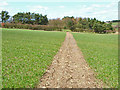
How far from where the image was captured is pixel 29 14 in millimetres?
86125

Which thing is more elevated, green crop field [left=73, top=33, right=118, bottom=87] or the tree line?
the tree line

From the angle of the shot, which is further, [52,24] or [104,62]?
[52,24]

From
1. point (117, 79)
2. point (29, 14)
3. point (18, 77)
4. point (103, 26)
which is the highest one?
point (29, 14)

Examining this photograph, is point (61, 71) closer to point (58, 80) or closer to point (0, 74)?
point (58, 80)

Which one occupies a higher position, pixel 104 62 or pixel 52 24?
pixel 52 24

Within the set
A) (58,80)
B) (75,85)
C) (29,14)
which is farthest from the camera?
(29,14)

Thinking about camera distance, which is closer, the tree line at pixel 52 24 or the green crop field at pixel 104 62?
the green crop field at pixel 104 62

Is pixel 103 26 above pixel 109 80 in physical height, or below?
above

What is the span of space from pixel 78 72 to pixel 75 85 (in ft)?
4.89

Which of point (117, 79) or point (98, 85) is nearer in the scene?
point (98, 85)

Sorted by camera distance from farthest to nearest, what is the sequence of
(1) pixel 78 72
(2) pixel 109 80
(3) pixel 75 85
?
(1) pixel 78 72 → (2) pixel 109 80 → (3) pixel 75 85

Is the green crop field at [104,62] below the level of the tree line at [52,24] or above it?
below

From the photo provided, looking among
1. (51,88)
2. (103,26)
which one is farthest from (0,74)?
(103,26)

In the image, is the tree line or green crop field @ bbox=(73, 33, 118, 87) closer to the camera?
green crop field @ bbox=(73, 33, 118, 87)
